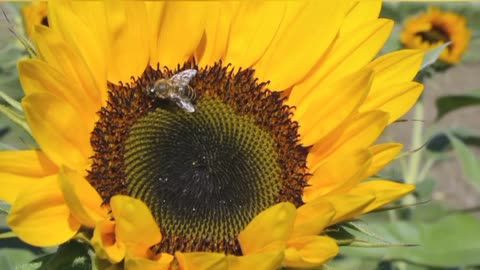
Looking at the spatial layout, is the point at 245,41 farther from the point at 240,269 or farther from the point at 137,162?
the point at 240,269

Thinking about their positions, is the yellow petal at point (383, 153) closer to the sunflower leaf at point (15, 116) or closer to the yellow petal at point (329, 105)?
the yellow petal at point (329, 105)

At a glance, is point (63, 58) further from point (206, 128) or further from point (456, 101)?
point (456, 101)

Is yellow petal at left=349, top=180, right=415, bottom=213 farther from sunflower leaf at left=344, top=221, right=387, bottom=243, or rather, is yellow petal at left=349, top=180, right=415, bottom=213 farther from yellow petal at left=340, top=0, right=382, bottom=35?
yellow petal at left=340, top=0, right=382, bottom=35

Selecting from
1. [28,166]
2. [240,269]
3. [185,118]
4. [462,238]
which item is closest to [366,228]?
[240,269]

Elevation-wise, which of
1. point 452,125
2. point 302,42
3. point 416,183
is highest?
point 452,125

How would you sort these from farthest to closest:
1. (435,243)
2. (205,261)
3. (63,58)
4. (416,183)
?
(416,183) < (435,243) < (63,58) < (205,261)

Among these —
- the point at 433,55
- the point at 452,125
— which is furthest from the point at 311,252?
the point at 452,125

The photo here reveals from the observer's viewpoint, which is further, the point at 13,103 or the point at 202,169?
the point at 202,169
